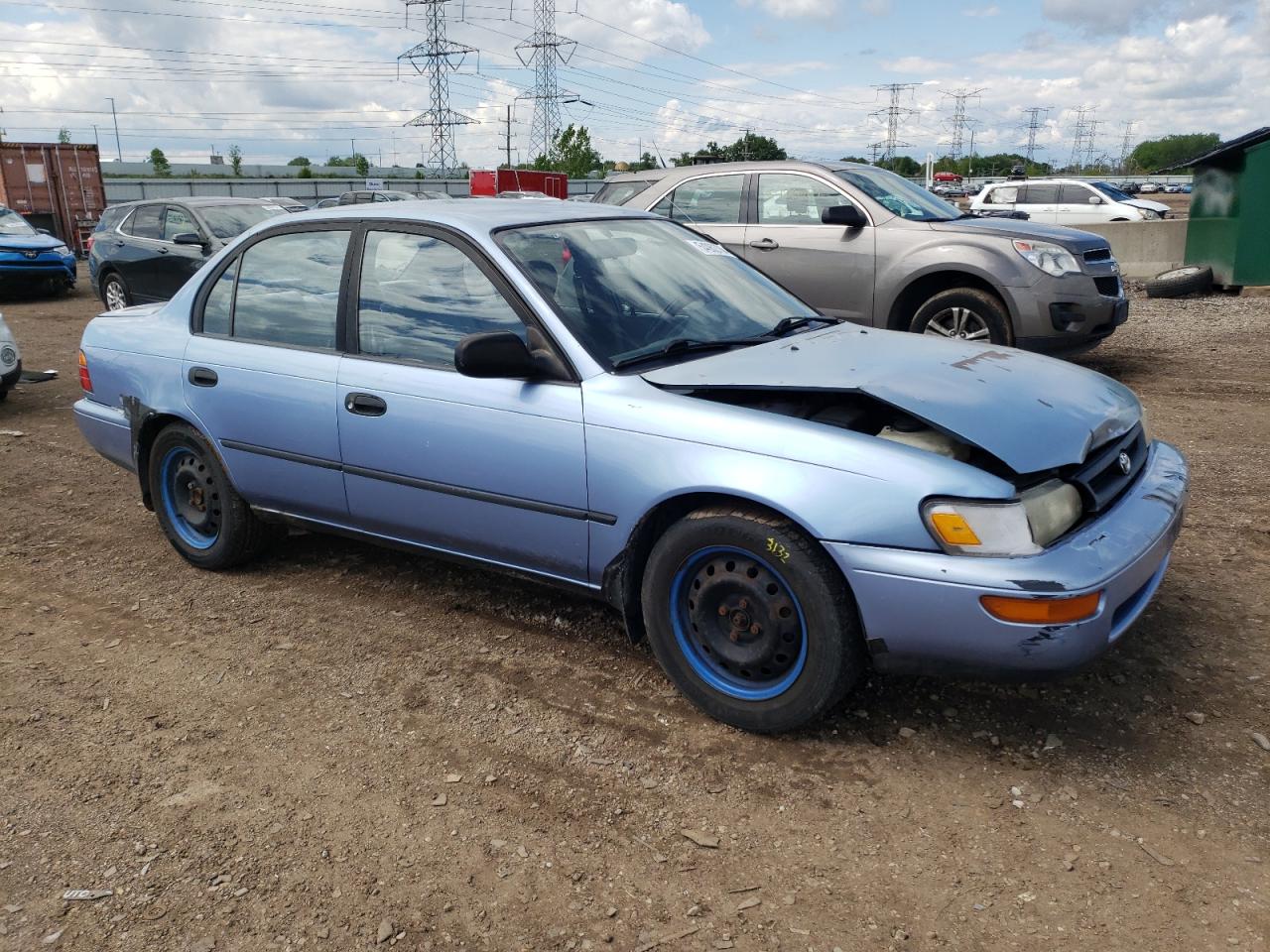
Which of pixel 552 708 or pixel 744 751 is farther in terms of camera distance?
pixel 552 708

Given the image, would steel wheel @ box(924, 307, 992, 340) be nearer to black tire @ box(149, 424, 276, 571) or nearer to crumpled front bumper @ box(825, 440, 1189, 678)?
Result: crumpled front bumper @ box(825, 440, 1189, 678)

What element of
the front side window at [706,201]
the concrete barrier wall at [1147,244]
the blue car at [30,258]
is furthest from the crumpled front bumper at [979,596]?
the blue car at [30,258]

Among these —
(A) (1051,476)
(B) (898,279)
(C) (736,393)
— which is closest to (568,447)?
(C) (736,393)

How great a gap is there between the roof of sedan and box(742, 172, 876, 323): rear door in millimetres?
3938

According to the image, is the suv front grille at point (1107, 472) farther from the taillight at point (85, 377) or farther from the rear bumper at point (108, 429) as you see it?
the taillight at point (85, 377)

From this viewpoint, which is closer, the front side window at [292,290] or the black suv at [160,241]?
the front side window at [292,290]

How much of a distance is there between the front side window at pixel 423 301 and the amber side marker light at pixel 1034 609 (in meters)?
1.78

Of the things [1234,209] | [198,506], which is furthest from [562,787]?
[1234,209]

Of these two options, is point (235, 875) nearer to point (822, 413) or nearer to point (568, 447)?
point (568, 447)

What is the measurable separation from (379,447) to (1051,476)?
7.77ft

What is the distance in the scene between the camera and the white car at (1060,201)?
23891 millimetres

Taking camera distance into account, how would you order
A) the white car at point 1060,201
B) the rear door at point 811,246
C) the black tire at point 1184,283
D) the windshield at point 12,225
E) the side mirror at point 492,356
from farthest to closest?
1. the white car at point 1060,201
2. the windshield at point 12,225
3. the black tire at point 1184,283
4. the rear door at point 811,246
5. the side mirror at point 492,356

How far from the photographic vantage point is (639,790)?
3.03 m

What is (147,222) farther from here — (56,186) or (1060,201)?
(1060,201)
